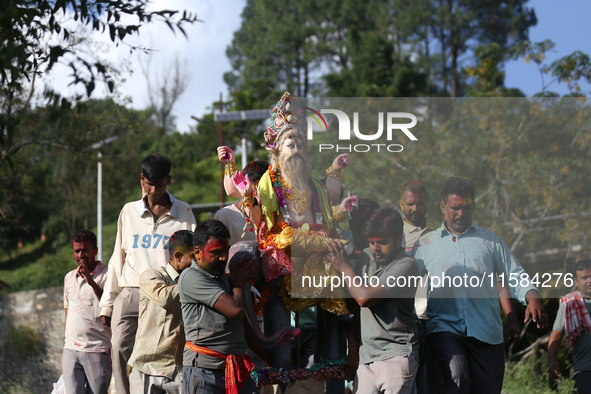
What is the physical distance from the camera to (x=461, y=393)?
14.3 feet

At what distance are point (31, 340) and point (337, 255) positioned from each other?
26.4ft

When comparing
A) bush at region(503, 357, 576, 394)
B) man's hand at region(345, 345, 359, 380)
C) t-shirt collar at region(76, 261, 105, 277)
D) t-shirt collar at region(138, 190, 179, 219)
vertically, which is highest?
t-shirt collar at region(138, 190, 179, 219)

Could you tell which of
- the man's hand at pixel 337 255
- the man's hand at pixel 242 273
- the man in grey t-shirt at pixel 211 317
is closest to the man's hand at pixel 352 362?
the man's hand at pixel 337 255

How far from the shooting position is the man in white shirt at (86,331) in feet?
16.8

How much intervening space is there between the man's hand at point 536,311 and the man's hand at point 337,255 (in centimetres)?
137

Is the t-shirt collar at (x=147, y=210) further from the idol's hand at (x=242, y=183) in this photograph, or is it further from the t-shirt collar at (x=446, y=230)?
the t-shirt collar at (x=446, y=230)

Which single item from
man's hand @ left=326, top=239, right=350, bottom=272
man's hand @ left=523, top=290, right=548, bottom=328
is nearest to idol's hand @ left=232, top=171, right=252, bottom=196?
man's hand @ left=326, top=239, right=350, bottom=272

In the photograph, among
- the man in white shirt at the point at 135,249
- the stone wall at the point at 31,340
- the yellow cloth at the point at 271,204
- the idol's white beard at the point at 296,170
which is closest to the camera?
the yellow cloth at the point at 271,204

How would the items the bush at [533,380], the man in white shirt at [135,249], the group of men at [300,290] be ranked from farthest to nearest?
1. the bush at [533,380]
2. the man in white shirt at [135,249]
3. the group of men at [300,290]

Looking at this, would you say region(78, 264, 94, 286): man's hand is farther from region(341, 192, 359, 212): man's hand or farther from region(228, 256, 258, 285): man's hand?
region(341, 192, 359, 212): man's hand

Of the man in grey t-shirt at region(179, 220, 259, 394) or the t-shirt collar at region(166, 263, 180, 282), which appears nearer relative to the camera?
the man in grey t-shirt at region(179, 220, 259, 394)

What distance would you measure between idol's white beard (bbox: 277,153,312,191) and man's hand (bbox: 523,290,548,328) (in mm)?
1812

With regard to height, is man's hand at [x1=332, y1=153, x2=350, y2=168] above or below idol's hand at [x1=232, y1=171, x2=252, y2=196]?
above

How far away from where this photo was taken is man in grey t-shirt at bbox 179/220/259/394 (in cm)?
380
